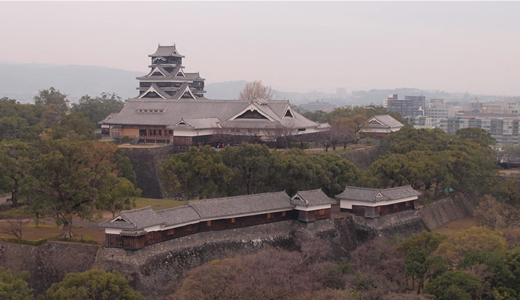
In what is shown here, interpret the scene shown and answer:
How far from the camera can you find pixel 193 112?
43.1 meters

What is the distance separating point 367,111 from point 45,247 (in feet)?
143

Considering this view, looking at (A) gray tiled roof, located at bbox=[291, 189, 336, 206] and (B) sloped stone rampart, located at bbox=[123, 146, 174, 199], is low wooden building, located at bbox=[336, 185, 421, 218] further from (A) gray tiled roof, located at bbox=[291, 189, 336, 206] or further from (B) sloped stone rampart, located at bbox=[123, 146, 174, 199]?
(B) sloped stone rampart, located at bbox=[123, 146, 174, 199]

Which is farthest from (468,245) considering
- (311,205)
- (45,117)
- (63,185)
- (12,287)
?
(45,117)

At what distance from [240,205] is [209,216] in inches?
77.7

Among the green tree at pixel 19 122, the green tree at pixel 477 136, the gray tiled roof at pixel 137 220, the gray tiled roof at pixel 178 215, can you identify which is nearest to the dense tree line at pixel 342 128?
the green tree at pixel 477 136

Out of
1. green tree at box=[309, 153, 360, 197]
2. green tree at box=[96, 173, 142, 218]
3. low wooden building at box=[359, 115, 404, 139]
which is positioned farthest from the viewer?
low wooden building at box=[359, 115, 404, 139]

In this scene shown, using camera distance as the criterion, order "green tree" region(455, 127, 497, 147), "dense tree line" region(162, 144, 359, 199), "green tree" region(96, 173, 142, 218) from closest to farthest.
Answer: "green tree" region(96, 173, 142, 218)
"dense tree line" region(162, 144, 359, 199)
"green tree" region(455, 127, 497, 147)

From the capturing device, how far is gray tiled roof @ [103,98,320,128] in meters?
41.9

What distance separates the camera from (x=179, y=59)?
55.7m

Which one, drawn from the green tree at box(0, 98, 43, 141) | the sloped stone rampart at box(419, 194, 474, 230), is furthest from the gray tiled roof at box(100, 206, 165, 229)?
the sloped stone rampart at box(419, 194, 474, 230)

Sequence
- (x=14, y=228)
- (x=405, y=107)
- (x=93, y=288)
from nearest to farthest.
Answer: (x=93, y=288)
(x=14, y=228)
(x=405, y=107)

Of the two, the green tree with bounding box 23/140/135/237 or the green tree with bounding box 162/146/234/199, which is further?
the green tree with bounding box 162/146/234/199

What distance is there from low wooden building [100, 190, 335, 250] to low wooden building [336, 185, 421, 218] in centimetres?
227

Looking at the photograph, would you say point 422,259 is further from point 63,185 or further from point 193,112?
point 193,112
